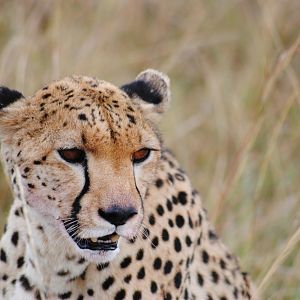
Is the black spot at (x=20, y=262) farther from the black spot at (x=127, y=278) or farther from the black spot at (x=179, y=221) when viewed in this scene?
the black spot at (x=179, y=221)

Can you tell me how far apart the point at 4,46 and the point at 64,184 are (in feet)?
8.19

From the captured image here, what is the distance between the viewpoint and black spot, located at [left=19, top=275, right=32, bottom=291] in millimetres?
3496

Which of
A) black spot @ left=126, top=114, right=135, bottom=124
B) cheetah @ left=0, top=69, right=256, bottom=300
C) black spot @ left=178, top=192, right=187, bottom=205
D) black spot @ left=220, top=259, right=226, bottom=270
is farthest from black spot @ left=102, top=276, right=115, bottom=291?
Result: black spot @ left=220, top=259, right=226, bottom=270

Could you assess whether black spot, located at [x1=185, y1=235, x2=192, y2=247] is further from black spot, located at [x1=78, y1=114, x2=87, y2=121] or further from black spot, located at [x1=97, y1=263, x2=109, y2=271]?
black spot, located at [x1=78, y1=114, x2=87, y2=121]

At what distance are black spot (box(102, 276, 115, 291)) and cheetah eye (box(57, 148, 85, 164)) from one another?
19.7 inches

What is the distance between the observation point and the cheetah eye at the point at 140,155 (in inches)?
126

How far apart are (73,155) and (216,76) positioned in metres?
3.60

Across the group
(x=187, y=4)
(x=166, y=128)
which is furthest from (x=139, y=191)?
(x=187, y=4)

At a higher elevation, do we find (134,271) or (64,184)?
(64,184)

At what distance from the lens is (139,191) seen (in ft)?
10.7

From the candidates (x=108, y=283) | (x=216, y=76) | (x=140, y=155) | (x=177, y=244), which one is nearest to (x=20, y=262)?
(x=108, y=283)

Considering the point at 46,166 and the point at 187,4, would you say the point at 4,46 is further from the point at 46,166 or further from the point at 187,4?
the point at 46,166

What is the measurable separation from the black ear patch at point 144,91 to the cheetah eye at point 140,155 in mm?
303

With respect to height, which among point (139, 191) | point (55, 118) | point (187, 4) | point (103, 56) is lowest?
point (139, 191)
